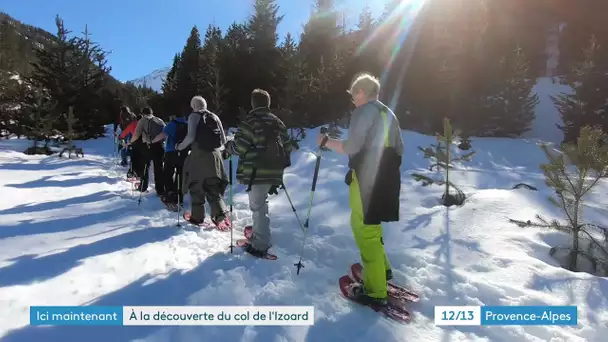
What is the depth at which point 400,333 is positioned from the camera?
3322mm

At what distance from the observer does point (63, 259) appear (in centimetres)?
432

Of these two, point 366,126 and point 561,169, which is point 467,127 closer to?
point 561,169

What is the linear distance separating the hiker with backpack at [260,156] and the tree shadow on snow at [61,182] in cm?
693

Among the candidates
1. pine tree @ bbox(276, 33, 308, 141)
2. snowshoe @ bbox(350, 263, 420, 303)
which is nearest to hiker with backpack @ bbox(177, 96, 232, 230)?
snowshoe @ bbox(350, 263, 420, 303)

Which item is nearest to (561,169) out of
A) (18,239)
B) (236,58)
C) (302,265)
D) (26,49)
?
(302,265)

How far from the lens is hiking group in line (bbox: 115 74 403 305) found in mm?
3582

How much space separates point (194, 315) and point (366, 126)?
2345 mm

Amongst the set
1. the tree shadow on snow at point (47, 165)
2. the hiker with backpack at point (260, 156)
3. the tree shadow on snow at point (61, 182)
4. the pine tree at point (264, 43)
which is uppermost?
the pine tree at point (264, 43)

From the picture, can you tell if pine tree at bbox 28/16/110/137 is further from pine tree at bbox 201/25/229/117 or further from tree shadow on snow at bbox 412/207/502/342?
tree shadow on snow at bbox 412/207/502/342

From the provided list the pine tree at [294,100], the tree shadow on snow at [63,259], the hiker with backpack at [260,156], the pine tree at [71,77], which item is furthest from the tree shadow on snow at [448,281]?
the pine tree at [71,77]

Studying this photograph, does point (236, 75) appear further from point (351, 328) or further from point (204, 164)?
point (351, 328)

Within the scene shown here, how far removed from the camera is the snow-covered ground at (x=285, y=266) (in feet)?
10.9

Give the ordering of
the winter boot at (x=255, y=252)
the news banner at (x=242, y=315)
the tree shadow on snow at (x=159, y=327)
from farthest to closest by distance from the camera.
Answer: the winter boot at (x=255, y=252) < the news banner at (x=242, y=315) < the tree shadow on snow at (x=159, y=327)

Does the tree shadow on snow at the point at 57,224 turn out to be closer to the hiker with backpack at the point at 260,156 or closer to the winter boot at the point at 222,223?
the winter boot at the point at 222,223
